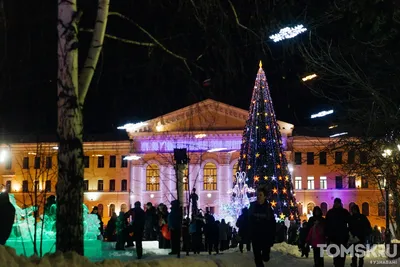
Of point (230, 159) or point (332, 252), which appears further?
point (230, 159)

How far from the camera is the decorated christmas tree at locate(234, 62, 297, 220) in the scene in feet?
129

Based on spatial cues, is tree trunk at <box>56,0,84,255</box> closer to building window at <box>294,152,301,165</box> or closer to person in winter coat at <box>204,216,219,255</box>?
person in winter coat at <box>204,216,219,255</box>

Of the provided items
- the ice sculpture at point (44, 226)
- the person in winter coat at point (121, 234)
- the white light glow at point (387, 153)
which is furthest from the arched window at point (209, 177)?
the ice sculpture at point (44, 226)

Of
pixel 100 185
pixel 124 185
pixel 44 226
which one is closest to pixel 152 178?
pixel 124 185

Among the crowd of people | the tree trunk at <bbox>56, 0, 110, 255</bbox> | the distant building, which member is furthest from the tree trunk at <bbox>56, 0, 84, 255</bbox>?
the distant building

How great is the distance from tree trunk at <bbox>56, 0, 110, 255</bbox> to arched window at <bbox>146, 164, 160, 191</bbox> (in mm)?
67157

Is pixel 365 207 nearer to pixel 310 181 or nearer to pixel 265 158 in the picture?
pixel 310 181

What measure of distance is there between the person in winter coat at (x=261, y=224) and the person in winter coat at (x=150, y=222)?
39.7ft

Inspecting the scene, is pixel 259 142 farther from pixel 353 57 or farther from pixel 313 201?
pixel 313 201

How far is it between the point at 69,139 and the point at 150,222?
15308 millimetres

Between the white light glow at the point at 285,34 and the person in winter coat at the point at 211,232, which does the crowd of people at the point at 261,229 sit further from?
the white light glow at the point at 285,34

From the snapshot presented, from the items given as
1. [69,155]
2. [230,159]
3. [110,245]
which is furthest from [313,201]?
[69,155]

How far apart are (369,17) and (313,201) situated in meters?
70.2

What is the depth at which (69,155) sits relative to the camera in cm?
906
